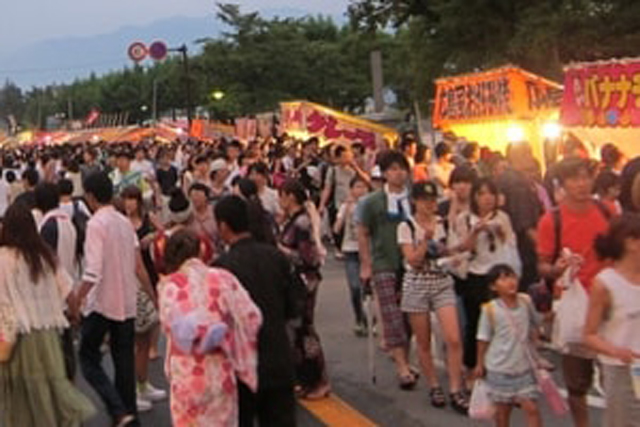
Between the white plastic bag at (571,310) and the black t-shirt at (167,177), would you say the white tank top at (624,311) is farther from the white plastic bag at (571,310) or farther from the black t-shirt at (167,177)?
the black t-shirt at (167,177)

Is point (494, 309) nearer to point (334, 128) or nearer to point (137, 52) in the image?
point (334, 128)

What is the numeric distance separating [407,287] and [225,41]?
52.2 metres

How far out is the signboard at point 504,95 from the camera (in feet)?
47.6

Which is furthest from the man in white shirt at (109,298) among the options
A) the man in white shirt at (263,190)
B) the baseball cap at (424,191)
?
the man in white shirt at (263,190)

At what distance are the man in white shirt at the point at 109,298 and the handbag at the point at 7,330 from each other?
597 mm

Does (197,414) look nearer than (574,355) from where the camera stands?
Yes

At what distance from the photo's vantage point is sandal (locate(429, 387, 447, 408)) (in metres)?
7.02

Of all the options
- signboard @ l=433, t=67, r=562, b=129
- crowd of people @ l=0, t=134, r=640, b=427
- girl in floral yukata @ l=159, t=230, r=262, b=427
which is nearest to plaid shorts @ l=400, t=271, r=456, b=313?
crowd of people @ l=0, t=134, r=640, b=427

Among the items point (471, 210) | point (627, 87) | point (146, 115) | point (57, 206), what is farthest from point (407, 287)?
point (146, 115)

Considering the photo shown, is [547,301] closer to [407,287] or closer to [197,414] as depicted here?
[407,287]

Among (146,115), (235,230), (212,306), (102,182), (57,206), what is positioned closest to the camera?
(212,306)

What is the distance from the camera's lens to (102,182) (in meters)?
6.54

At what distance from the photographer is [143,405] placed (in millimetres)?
7457

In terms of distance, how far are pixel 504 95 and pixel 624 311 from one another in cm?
1052
